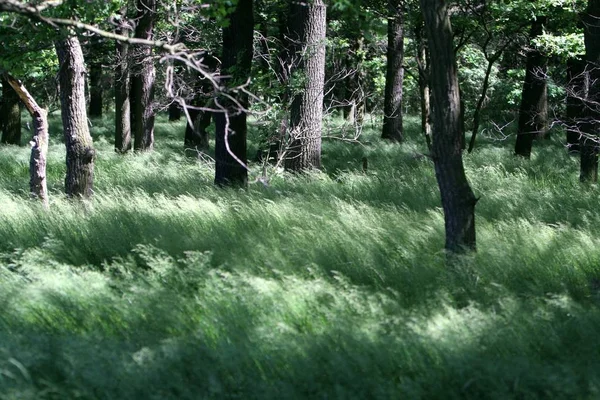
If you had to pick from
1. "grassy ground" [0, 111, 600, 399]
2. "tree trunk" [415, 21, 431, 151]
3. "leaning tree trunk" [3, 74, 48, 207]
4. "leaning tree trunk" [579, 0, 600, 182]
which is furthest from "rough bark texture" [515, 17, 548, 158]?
"leaning tree trunk" [3, 74, 48, 207]

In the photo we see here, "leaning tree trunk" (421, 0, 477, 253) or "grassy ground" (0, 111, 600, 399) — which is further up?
"leaning tree trunk" (421, 0, 477, 253)

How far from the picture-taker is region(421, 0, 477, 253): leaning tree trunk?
20.8 feet

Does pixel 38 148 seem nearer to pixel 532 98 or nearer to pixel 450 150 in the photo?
pixel 450 150

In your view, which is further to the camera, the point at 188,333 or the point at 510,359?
the point at 188,333

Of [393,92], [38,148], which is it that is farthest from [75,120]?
[393,92]

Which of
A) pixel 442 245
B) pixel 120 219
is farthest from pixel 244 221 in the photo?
pixel 442 245

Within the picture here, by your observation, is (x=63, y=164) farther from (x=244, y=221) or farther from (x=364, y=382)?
(x=364, y=382)

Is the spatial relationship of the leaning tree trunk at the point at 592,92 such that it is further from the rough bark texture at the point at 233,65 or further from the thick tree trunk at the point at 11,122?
the thick tree trunk at the point at 11,122

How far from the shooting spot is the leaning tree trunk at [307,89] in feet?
41.0

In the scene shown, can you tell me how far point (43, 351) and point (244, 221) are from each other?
375cm

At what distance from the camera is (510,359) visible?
13.0 ft

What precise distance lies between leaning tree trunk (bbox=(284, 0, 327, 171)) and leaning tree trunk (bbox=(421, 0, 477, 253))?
6.18 metres

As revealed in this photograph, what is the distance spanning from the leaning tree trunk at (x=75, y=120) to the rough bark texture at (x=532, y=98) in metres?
9.84

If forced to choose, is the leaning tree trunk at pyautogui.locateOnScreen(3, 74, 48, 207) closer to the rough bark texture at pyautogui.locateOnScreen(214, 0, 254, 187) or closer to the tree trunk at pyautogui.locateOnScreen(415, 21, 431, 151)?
the rough bark texture at pyautogui.locateOnScreen(214, 0, 254, 187)
